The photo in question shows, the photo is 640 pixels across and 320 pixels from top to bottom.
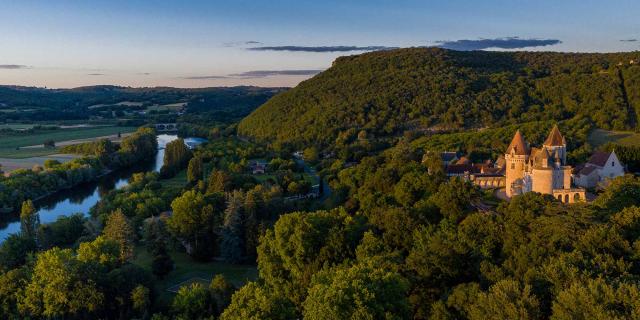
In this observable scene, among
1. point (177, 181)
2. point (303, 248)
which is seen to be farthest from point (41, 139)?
point (303, 248)

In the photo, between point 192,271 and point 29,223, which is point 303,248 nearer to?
point 192,271

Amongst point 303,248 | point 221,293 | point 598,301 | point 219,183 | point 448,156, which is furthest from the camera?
point 448,156

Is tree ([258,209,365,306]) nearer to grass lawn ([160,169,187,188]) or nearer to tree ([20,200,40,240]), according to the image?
tree ([20,200,40,240])

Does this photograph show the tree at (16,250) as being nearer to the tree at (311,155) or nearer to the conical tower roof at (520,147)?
the conical tower roof at (520,147)

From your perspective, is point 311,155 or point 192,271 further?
point 311,155

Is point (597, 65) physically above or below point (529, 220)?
above

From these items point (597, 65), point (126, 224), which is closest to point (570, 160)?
point (126, 224)

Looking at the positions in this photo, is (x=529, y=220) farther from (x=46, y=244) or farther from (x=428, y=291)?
(x=46, y=244)
